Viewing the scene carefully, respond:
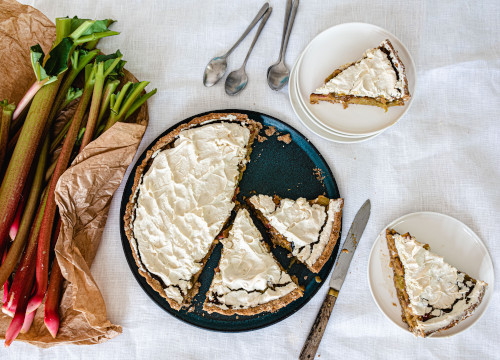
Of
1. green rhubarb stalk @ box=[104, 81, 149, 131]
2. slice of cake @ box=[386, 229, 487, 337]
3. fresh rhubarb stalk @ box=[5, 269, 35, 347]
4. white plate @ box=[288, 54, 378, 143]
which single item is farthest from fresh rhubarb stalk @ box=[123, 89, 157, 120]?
slice of cake @ box=[386, 229, 487, 337]

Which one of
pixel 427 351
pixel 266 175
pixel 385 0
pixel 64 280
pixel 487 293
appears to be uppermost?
pixel 385 0

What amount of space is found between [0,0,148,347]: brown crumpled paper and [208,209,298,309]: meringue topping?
85 centimetres

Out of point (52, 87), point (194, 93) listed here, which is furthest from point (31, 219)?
point (194, 93)

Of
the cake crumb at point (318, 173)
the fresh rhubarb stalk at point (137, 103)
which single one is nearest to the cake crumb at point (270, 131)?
the cake crumb at point (318, 173)

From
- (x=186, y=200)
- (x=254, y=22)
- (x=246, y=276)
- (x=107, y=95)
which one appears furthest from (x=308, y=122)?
(x=107, y=95)

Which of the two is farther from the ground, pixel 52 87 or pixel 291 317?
pixel 52 87

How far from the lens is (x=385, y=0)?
3.20 meters

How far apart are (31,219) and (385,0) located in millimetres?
3184

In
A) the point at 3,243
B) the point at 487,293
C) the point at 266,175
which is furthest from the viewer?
the point at 266,175

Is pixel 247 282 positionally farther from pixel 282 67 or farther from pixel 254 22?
pixel 254 22

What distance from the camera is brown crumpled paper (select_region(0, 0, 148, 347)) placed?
8.86ft

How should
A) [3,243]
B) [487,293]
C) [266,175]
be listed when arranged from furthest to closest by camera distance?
[266,175], [487,293], [3,243]

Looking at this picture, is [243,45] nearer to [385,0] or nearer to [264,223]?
[385,0]

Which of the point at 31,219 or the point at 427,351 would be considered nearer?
the point at 31,219
